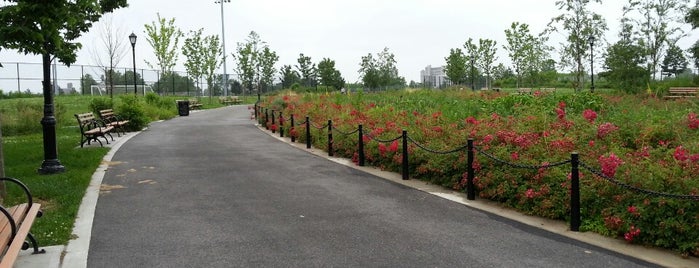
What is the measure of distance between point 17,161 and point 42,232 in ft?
21.6

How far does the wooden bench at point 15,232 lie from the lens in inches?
156

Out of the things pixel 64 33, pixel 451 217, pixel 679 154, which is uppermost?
pixel 64 33

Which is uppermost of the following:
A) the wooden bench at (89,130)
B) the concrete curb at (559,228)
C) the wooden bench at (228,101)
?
the wooden bench at (228,101)

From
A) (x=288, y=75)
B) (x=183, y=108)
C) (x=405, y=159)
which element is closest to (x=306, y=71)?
(x=288, y=75)

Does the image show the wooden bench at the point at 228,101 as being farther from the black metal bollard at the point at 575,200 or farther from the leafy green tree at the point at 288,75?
the black metal bollard at the point at 575,200

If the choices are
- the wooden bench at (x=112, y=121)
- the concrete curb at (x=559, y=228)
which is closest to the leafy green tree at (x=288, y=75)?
the wooden bench at (x=112, y=121)

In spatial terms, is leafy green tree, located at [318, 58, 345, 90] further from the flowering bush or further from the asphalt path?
the asphalt path

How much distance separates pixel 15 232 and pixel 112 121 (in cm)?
1596

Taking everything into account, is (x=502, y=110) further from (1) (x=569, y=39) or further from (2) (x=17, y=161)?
(1) (x=569, y=39)

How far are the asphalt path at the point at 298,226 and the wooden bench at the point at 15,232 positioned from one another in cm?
68

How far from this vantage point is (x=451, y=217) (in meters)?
6.99

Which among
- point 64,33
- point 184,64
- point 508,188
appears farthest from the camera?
point 184,64

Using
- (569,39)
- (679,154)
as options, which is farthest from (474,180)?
(569,39)

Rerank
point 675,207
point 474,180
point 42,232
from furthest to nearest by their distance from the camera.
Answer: point 474,180
point 42,232
point 675,207
